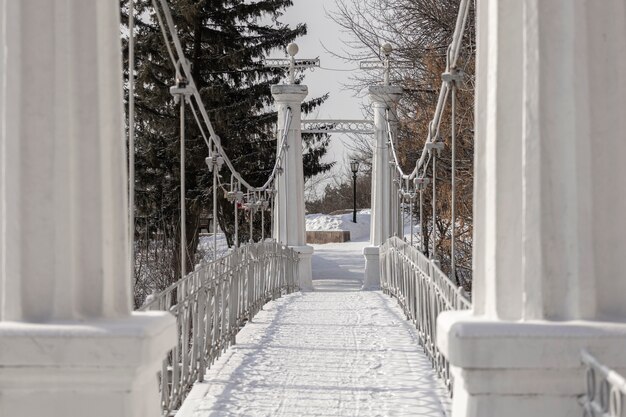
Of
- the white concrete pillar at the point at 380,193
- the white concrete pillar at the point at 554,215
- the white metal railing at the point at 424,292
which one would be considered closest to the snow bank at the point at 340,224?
the white concrete pillar at the point at 380,193

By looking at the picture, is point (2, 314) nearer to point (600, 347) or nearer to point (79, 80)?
point (79, 80)

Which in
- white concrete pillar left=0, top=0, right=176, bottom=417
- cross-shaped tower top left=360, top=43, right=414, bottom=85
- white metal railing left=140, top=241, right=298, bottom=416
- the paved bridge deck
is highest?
cross-shaped tower top left=360, top=43, right=414, bottom=85

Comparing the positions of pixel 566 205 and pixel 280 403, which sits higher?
pixel 566 205

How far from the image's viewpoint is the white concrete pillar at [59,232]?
294cm

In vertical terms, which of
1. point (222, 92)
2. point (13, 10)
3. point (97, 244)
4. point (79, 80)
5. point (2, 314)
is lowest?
point (2, 314)

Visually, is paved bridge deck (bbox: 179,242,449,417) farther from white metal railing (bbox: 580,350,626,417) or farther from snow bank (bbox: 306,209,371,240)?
snow bank (bbox: 306,209,371,240)

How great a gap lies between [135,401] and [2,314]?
48 centimetres

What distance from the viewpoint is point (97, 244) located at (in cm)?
309

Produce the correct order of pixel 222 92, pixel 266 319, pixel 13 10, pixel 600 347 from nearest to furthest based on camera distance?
pixel 600 347 → pixel 13 10 → pixel 266 319 → pixel 222 92

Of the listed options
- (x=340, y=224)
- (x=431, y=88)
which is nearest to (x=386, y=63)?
(x=431, y=88)

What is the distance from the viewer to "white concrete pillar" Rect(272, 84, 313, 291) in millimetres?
17547

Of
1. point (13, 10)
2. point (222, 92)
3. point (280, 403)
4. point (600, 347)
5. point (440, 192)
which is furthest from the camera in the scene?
point (222, 92)

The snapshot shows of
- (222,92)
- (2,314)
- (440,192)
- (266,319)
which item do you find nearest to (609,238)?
(2,314)

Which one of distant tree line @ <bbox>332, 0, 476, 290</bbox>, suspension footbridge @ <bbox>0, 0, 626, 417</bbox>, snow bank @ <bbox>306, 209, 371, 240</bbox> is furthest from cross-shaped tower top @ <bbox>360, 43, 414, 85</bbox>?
snow bank @ <bbox>306, 209, 371, 240</bbox>
